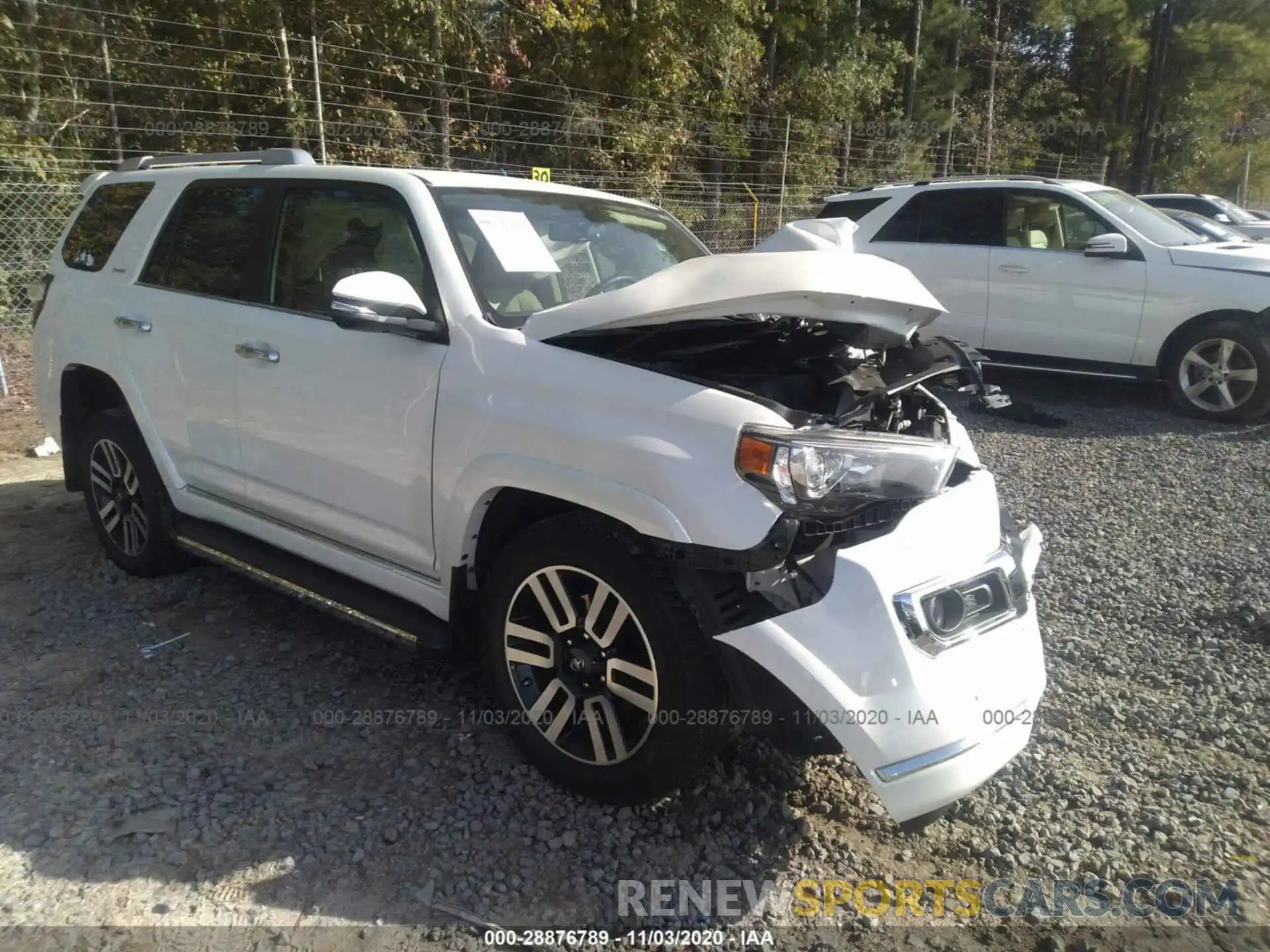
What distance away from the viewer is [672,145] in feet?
54.2

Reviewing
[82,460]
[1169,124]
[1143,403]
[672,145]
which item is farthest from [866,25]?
[82,460]

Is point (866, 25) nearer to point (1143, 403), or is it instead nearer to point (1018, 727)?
point (1143, 403)

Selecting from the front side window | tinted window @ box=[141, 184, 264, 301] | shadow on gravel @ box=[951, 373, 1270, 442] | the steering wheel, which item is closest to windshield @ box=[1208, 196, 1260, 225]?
shadow on gravel @ box=[951, 373, 1270, 442]

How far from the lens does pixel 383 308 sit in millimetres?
2895

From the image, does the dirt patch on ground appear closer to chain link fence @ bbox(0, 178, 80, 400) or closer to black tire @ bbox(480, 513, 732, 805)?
chain link fence @ bbox(0, 178, 80, 400)

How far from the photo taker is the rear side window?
4.40m

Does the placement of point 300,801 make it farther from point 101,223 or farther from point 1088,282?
point 1088,282

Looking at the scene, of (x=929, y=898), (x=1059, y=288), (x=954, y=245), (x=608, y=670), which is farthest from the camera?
(x=954, y=245)

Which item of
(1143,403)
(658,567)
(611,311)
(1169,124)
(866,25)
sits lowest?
(1143,403)

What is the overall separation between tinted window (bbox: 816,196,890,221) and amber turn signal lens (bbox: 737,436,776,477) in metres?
7.26

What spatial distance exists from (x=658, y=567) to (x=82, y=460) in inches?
140

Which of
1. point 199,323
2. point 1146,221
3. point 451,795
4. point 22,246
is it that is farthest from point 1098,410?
point 22,246

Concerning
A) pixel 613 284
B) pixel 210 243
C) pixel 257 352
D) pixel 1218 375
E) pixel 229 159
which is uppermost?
pixel 229 159

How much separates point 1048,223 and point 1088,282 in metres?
0.70
